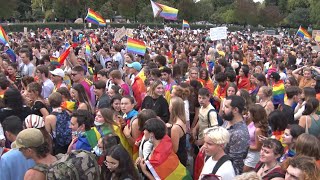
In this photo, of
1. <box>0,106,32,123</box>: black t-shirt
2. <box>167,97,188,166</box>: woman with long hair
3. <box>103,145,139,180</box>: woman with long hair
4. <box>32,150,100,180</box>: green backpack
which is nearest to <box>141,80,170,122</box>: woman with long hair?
<box>167,97,188,166</box>: woman with long hair

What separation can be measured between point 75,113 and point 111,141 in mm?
777

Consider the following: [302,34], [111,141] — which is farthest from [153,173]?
[302,34]

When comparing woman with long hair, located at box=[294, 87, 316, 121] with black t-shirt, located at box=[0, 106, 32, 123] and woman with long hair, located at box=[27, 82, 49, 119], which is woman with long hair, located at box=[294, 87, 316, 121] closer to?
woman with long hair, located at box=[27, 82, 49, 119]

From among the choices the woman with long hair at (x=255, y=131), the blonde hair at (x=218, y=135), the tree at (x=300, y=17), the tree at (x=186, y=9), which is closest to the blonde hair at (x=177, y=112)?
the woman with long hair at (x=255, y=131)

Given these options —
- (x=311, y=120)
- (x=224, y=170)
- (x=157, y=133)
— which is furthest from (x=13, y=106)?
(x=311, y=120)

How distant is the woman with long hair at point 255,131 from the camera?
218 inches

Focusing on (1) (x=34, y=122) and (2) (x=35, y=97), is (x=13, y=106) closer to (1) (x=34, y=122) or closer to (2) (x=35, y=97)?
(2) (x=35, y=97)

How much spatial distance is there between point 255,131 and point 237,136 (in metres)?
0.44

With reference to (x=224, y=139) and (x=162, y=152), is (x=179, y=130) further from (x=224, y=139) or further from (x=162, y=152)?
(x=224, y=139)

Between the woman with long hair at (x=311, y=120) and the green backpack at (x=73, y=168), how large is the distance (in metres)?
3.57

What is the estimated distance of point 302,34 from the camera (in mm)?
21891

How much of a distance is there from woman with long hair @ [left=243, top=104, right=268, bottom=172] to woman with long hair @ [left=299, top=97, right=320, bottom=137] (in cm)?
81

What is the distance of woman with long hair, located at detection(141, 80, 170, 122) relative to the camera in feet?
23.2

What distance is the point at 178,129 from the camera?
232 inches
